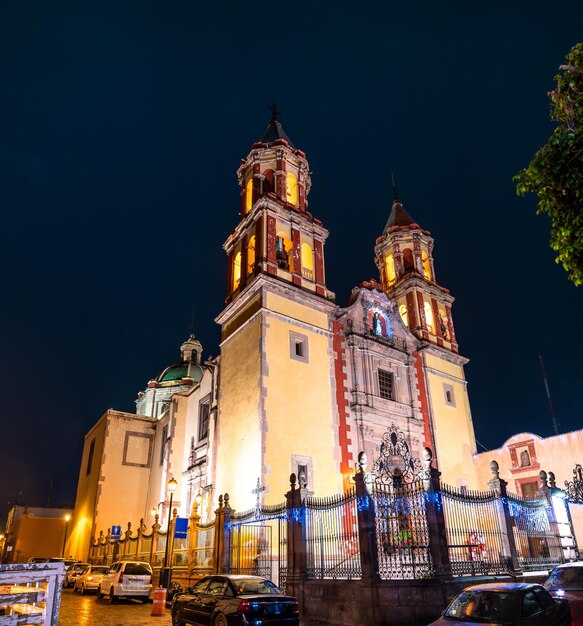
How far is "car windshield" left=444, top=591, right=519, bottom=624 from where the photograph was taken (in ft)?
24.3

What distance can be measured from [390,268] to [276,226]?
11.4 meters

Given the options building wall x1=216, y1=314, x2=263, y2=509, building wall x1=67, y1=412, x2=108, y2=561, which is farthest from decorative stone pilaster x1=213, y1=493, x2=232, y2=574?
building wall x1=67, y1=412, x2=108, y2=561

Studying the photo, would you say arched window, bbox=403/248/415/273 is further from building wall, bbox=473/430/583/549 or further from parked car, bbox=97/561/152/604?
parked car, bbox=97/561/152/604

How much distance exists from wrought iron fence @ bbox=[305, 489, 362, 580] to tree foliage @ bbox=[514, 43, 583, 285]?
787 centimetres

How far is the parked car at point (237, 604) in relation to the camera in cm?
943

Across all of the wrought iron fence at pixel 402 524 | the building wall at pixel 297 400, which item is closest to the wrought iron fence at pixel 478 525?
the wrought iron fence at pixel 402 524

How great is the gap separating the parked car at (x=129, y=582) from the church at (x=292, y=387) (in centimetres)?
434

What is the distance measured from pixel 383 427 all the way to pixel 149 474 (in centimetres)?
1769

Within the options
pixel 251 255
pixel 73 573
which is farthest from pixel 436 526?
pixel 73 573

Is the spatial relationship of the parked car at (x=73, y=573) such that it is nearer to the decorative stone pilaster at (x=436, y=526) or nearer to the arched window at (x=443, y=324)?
the decorative stone pilaster at (x=436, y=526)

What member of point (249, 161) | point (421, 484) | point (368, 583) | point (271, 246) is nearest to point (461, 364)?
point (271, 246)

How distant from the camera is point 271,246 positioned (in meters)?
25.4

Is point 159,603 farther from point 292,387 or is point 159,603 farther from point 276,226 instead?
point 276,226

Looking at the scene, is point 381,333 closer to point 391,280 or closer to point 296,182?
point 391,280
